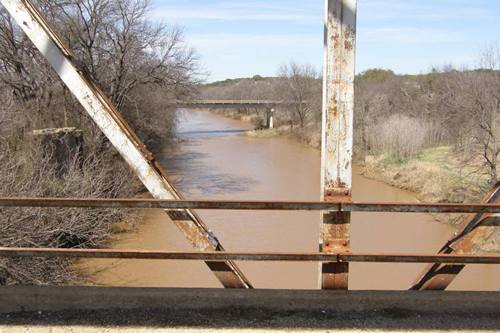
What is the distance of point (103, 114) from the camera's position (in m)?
3.78

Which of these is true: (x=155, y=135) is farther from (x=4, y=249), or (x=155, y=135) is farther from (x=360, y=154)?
(x=4, y=249)

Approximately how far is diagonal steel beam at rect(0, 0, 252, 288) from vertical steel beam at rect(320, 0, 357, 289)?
91cm

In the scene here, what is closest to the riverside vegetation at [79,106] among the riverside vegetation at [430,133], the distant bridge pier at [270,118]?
the riverside vegetation at [430,133]

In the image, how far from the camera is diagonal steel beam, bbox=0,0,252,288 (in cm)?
362

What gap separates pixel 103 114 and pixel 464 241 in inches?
112

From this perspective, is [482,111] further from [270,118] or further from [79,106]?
[270,118]

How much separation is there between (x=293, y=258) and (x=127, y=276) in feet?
36.5

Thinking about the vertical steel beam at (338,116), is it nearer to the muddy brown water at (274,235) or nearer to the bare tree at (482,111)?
the muddy brown water at (274,235)

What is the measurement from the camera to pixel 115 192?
18422 mm

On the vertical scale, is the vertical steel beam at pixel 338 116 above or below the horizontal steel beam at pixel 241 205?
above

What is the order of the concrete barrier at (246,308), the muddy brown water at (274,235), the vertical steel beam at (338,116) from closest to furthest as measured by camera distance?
the vertical steel beam at (338,116) < the concrete barrier at (246,308) < the muddy brown water at (274,235)

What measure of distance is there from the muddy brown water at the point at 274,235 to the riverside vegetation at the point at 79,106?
4.96 ft

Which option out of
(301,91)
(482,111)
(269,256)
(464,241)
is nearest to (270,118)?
(301,91)

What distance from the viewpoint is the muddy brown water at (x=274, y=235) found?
13953mm
